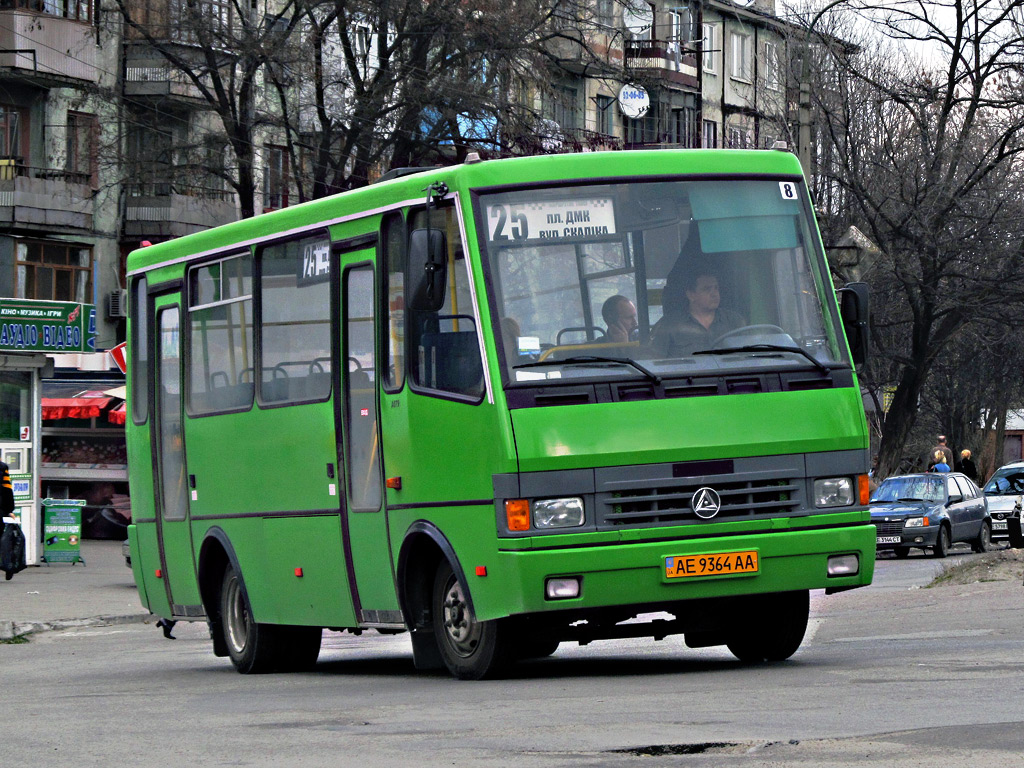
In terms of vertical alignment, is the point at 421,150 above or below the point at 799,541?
above

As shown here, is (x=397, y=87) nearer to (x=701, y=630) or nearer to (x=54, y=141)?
(x=54, y=141)

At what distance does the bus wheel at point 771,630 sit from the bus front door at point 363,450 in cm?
210

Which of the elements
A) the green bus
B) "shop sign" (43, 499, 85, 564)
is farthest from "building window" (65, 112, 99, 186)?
the green bus

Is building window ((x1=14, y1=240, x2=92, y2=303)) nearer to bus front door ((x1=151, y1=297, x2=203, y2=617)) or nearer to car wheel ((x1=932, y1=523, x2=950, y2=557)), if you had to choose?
car wheel ((x1=932, y1=523, x2=950, y2=557))

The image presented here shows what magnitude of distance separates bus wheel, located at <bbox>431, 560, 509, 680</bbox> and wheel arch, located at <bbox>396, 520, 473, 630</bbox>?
7cm

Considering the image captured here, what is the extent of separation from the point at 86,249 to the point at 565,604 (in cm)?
3871

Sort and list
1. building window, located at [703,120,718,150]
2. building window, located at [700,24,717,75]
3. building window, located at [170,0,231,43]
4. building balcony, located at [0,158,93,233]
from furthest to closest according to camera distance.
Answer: building window, located at [700,24,717,75]
building window, located at [703,120,718,150]
building balcony, located at [0,158,93,233]
building window, located at [170,0,231,43]

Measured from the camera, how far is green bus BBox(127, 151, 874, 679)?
10.7m

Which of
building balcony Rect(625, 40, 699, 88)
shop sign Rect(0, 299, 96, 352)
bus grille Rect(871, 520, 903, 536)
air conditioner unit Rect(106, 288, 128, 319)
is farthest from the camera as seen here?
building balcony Rect(625, 40, 699, 88)

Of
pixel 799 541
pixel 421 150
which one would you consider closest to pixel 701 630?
pixel 799 541

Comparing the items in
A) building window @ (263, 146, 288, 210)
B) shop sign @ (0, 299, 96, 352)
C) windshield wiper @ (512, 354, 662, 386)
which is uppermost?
building window @ (263, 146, 288, 210)

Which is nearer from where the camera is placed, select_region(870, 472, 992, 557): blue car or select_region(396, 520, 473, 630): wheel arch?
select_region(396, 520, 473, 630): wheel arch

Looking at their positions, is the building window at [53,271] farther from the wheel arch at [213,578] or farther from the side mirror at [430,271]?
the side mirror at [430,271]

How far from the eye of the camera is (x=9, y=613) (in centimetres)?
2217
